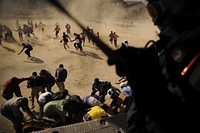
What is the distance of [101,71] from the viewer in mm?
14117

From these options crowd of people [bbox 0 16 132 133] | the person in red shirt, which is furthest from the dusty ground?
crowd of people [bbox 0 16 132 133]

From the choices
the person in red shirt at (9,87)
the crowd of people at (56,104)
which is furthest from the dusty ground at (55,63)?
the crowd of people at (56,104)

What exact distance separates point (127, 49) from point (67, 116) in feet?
17.4

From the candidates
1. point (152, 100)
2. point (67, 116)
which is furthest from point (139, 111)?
point (67, 116)

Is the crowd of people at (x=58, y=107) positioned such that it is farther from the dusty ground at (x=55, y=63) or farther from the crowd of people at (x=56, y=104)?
the dusty ground at (x=55, y=63)

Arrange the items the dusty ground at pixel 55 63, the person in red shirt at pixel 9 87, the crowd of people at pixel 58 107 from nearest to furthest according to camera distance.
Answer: the crowd of people at pixel 58 107 → the person in red shirt at pixel 9 87 → the dusty ground at pixel 55 63

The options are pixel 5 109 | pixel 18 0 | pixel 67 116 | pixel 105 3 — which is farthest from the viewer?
pixel 105 3

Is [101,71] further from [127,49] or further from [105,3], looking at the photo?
[105,3]

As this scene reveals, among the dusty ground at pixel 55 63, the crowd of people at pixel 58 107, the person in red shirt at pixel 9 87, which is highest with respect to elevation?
the dusty ground at pixel 55 63

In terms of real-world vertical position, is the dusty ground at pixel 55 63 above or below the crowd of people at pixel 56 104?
above

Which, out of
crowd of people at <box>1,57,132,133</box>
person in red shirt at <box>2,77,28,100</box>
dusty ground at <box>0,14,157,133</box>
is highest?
dusty ground at <box>0,14,157,133</box>

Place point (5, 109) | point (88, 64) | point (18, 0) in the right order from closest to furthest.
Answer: point (5, 109) < point (88, 64) < point (18, 0)

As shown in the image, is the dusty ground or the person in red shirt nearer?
the person in red shirt

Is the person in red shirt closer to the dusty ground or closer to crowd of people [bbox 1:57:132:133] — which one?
crowd of people [bbox 1:57:132:133]
